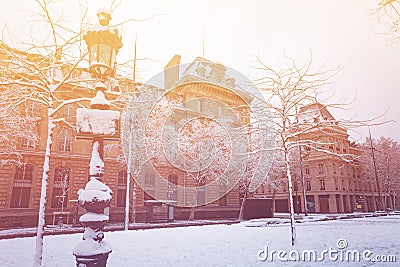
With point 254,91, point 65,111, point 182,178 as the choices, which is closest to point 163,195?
point 182,178

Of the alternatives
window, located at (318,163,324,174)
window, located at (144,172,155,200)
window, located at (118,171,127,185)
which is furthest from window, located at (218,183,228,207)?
window, located at (318,163,324,174)

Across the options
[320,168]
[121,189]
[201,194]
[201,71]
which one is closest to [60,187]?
[121,189]

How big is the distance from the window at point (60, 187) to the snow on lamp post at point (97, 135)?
2372 centimetres

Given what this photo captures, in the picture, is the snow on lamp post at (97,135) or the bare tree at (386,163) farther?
the bare tree at (386,163)

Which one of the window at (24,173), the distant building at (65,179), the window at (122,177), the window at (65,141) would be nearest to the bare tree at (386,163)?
the distant building at (65,179)

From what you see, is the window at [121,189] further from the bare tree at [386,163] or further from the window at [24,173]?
the bare tree at [386,163]

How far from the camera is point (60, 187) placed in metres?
26.2

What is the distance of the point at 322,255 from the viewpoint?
24.2 ft

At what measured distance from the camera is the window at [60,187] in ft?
83.8

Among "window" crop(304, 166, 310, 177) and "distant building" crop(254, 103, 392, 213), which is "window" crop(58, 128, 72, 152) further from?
"window" crop(304, 166, 310, 177)

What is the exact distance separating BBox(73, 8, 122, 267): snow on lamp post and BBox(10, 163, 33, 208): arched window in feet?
77.4

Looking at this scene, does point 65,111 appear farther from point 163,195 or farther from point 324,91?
point 324,91

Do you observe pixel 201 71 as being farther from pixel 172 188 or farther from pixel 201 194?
pixel 201 194

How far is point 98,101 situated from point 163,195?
2778 cm
